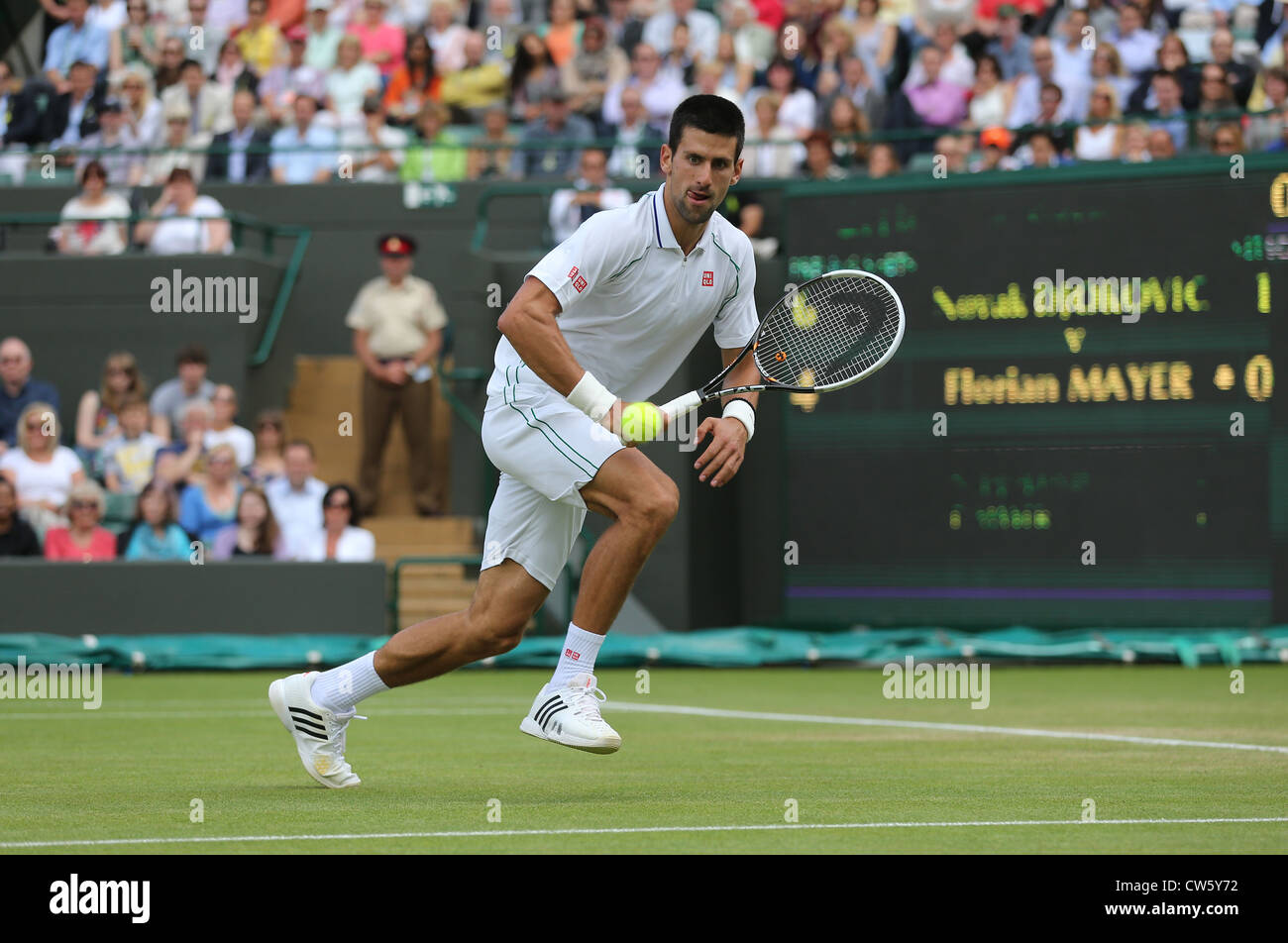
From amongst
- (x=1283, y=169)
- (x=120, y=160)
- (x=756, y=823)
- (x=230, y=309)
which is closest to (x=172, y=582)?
(x=230, y=309)

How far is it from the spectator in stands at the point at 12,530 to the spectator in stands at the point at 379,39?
6.13 metres

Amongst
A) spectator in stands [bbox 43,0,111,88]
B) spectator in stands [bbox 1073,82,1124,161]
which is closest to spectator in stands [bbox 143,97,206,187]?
spectator in stands [bbox 43,0,111,88]

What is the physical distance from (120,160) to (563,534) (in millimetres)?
13048

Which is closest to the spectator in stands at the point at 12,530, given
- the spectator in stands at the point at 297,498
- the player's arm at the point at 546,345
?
the spectator in stands at the point at 297,498

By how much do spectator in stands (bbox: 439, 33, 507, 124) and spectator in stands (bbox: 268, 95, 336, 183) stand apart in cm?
113

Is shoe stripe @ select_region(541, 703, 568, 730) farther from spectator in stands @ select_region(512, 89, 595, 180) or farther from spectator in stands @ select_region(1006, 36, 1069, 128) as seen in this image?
spectator in stands @ select_region(512, 89, 595, 180)

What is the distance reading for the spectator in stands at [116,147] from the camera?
1812 cm

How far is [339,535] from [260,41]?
6918mm

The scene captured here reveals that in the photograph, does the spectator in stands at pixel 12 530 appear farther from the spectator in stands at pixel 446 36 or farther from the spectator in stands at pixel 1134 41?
the spectator in stands at pixel 1134 41

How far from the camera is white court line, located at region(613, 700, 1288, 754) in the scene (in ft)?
26.0

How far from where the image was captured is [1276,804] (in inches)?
230

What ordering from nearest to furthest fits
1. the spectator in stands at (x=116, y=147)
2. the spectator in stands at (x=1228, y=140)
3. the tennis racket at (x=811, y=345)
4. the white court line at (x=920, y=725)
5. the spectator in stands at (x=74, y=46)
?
the tennis racket at (x=811, y=345)
the white court line at (x=920, y=725)
the spectator in stands at (x=1228, y=140)
the spectator in stands at (x=116, y=147)
the spectator in stands at (x=74, y=46)

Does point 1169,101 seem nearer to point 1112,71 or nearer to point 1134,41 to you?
point 1112,71

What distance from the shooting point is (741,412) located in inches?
256
